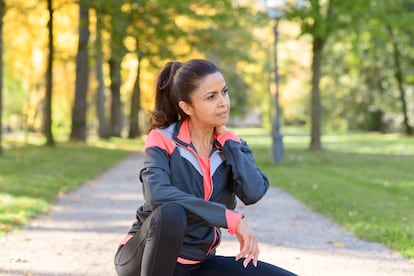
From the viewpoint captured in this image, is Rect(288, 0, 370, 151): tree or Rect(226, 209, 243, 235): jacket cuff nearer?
Rect(226, 209, 243, 235): jacket cuff

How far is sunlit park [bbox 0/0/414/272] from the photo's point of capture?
10945 millimetres

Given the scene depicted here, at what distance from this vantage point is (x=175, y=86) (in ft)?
11.3

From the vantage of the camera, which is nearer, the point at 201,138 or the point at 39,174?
the point at 201,138

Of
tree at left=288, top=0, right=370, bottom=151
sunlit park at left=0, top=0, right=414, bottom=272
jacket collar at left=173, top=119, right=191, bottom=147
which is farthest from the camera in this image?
tree at left=288, top=0, right=370, bottom=151

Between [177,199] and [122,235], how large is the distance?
4.54 meters

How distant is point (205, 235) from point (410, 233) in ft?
14.3

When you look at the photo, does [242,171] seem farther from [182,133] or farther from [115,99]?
[115,99]

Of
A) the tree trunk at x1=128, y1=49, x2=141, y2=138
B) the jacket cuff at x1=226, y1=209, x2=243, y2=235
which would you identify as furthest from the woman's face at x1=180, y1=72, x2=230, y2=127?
the tree trunk at x1=128, y1=49, x2=141, y2=138

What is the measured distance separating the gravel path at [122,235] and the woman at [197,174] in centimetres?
227

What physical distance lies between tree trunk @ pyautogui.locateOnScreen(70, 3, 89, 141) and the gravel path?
1536 cm

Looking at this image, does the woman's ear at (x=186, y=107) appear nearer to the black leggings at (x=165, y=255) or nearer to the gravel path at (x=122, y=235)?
the black leggings at (x=165, y=255)

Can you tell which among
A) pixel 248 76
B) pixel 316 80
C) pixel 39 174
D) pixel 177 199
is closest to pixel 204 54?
pixel 316 80

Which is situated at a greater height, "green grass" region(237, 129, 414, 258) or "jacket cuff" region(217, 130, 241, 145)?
"jacket cuff" region(217, 130, 241, 145)

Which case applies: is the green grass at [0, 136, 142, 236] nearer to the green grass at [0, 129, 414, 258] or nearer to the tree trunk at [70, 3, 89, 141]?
the green grass at [0, 129, 414, 258]
